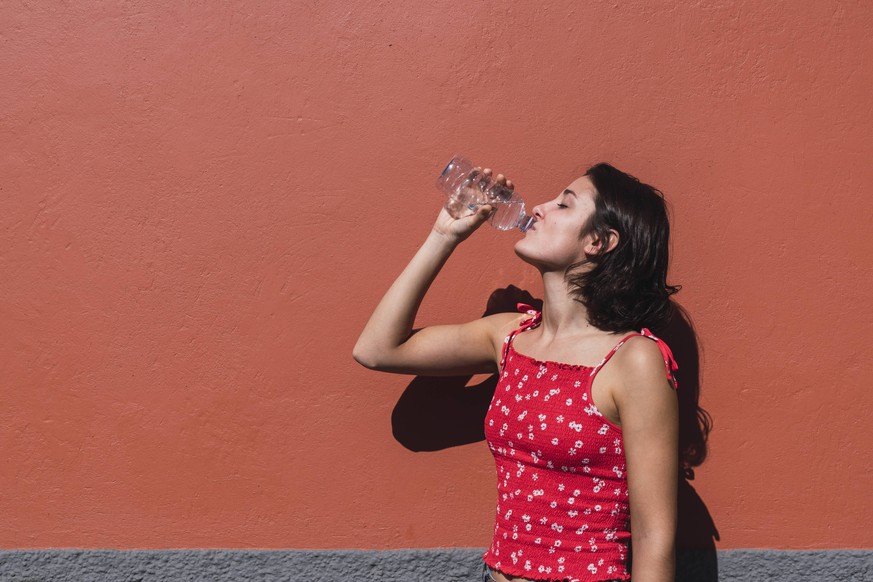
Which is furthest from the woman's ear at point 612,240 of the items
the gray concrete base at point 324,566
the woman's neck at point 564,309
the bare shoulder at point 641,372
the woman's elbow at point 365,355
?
the gray concrete base at point 324,566

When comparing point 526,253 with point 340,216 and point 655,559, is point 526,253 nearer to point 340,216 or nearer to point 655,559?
point 340,216

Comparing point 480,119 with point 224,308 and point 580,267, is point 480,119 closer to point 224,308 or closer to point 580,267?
point 580,267

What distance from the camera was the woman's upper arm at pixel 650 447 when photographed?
225 cm

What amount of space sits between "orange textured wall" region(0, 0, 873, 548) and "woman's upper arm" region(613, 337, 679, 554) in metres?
0.66

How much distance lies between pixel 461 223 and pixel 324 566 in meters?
1.20

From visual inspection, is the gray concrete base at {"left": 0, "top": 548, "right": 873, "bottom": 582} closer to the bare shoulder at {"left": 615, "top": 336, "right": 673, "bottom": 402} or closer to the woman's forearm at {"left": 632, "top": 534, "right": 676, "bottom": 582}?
the woman's forearm at {"left": 632, "top": 534, "right": 676, "bottom": 582}

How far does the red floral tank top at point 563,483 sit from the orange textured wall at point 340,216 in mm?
525

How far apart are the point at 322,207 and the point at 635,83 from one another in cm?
105

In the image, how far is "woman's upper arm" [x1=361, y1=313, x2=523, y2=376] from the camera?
2660 millimetres

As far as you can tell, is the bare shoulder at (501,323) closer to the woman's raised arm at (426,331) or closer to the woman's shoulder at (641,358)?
the woman's raised arm at (426,331)

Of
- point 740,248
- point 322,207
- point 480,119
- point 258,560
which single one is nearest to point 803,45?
point 740,248

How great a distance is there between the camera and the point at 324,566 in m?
2.93

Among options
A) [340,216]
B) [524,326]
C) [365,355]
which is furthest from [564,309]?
[340,216]

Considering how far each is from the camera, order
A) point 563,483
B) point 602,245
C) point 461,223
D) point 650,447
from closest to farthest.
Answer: point 650,447 → point 563,483 → point 602,245 → point 461,223
